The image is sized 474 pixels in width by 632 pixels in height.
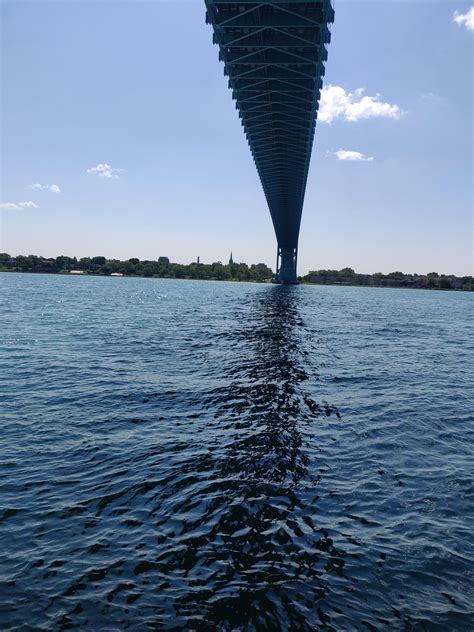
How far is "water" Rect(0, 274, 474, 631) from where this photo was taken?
4.60 meters

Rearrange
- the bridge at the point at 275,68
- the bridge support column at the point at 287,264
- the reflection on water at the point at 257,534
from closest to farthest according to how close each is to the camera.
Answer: the reflection on water at the point at 257,534 < the bridge at the point at 275,68 < the bridge support column at the point at 287,264

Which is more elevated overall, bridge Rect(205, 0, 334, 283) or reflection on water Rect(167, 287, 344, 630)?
bridge Rect(205, 0, 334, 283)

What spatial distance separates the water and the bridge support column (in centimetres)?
12384

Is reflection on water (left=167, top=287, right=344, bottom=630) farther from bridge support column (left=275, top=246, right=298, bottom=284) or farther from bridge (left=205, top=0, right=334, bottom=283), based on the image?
bridge support column (left=275, top=246, right=298, bottom=284)

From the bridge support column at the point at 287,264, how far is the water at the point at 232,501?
124 m

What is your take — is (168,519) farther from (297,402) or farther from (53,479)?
(297,402)

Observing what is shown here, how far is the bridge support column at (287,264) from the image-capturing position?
5374 inches

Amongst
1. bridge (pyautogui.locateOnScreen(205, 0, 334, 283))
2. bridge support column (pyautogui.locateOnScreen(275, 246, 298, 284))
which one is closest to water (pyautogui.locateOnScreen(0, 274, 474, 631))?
bridge (pyautogui.locateOnScreen(205, 0, 334, 283))

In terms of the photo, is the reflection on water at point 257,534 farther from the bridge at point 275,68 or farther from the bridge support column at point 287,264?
the bridge support column at point 287,264

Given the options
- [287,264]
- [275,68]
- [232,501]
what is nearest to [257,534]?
[232,501]

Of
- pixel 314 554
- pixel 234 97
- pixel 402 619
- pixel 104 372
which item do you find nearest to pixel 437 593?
pixel 402 619

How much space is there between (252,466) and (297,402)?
14.9ft

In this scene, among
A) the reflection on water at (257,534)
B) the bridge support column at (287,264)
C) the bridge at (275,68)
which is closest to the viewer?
the reflection on water at (257,534)

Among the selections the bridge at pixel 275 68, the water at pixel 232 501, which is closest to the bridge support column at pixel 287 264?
the bridge at pixel 275 68
